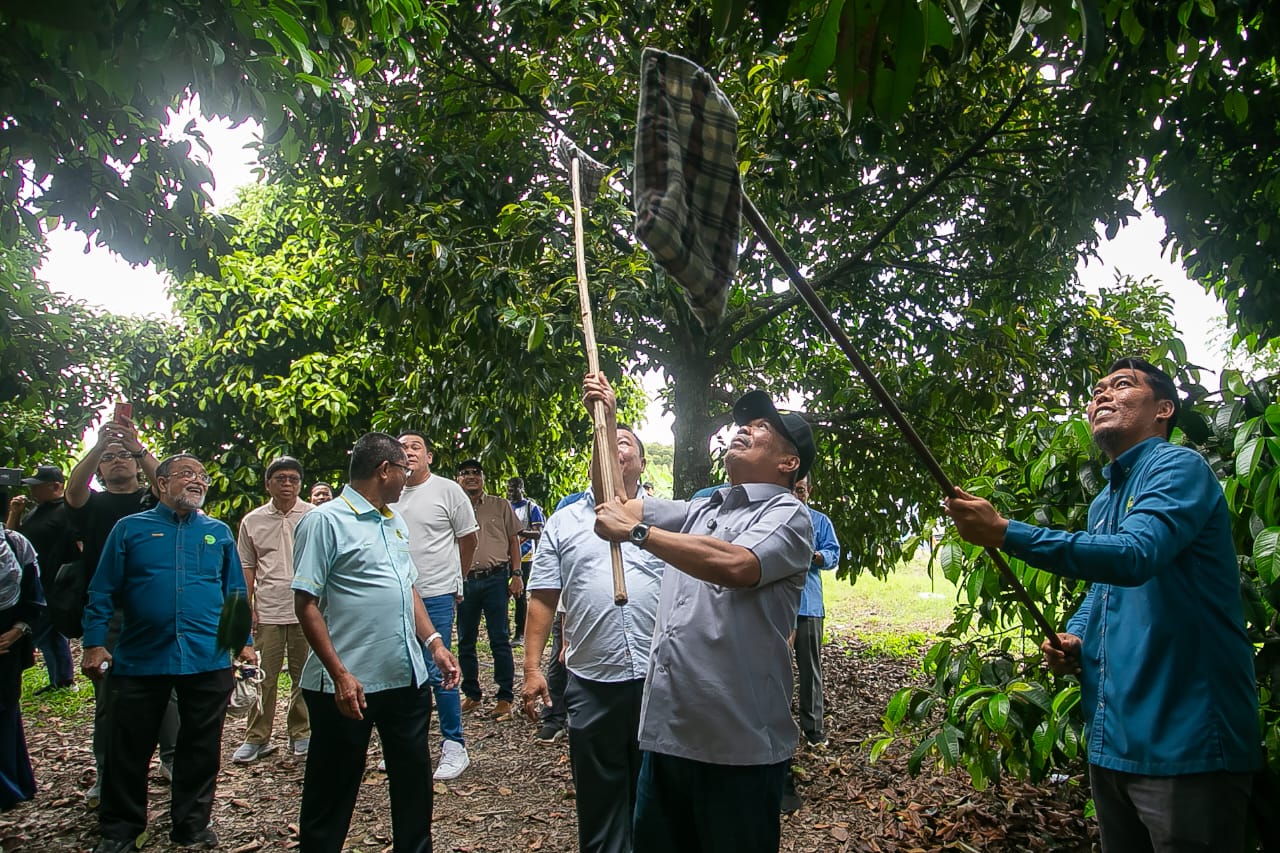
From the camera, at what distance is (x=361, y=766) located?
3590 mm

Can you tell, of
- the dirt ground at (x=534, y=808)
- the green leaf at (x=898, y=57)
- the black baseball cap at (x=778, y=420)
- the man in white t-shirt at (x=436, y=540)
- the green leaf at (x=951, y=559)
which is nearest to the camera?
the green leaf at (x=898, y=57)

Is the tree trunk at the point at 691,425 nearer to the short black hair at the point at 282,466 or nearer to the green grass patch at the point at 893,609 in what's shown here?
the short black hair at the point at 282,466

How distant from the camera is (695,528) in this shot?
3047mm

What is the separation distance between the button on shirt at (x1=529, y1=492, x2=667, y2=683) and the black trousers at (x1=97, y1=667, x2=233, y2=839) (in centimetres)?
202

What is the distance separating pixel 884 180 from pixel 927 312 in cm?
145

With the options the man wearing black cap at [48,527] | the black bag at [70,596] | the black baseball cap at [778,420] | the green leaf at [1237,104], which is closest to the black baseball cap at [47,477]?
the man wearing black cap at [48,527]

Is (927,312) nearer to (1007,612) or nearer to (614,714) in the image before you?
(1007,612)

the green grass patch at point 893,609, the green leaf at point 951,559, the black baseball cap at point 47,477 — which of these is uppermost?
the black baseball cap at point 47,477

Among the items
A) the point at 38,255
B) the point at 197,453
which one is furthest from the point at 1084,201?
the point at 197,453

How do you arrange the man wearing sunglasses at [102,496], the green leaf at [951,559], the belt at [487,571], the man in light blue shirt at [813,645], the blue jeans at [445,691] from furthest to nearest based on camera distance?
1. the belt at [487,571]
2. the man in light blue shirt at [813,645]
3. the blue jeans at [445,691]
4. the man wearing sunglasses at [102,496]
5. the green leaf at [951,559]

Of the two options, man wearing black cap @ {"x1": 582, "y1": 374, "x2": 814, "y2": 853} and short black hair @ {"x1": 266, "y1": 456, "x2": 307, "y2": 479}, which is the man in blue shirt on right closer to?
man wearing black cap @ {"x1": 582, "y1": 374, "x2": 814, "y2": 853}

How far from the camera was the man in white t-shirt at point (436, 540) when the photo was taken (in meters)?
5.74

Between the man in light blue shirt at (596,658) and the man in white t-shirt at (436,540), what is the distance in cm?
223

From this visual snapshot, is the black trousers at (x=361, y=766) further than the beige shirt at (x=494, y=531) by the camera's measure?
No
